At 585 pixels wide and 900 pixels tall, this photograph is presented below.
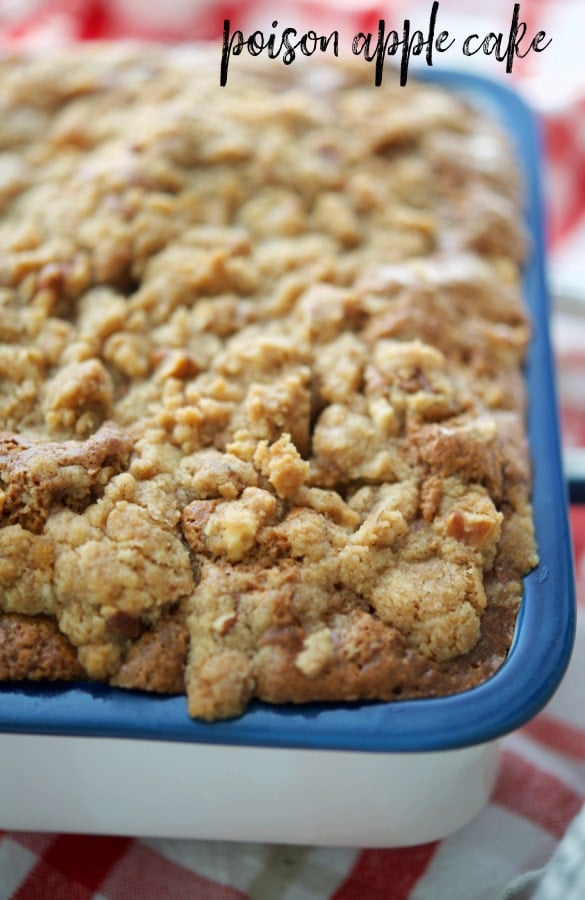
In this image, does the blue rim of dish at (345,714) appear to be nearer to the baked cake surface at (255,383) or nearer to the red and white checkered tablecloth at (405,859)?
the baked cake surface at (255,383)

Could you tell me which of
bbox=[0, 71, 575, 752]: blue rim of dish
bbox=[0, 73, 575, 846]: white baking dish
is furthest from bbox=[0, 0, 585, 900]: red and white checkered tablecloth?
bbox=[0, 71, 575, 752]: blue rim of dish

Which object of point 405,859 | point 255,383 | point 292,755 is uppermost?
point 255,383

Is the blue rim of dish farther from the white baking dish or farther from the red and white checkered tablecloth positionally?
the red and white checkered tablecloth

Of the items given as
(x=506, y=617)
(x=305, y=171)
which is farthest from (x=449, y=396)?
(x=305, y=171)

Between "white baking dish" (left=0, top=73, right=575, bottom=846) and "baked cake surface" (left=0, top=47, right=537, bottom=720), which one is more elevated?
"baked cake surface" (left=0, top=47, right=537, bottom=720)

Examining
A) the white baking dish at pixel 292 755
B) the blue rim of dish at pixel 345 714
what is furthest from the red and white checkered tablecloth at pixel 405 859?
the blue rim of dish at pixel 345 714

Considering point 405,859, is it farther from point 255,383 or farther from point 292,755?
point 255,383

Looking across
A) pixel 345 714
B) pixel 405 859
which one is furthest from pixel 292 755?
pixel 405 859

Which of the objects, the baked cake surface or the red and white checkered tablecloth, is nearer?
the baked cake surface

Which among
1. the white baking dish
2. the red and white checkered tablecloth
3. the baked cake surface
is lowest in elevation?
the red and white checkered tablecloth
